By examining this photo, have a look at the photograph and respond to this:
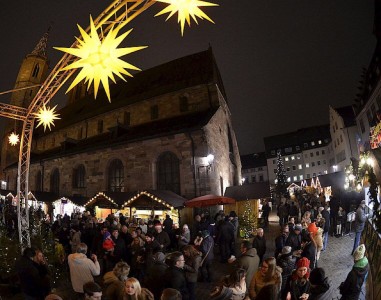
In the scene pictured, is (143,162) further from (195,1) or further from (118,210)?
(195,1)

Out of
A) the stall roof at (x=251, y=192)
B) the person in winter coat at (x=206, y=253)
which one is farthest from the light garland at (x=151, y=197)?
the person in winter coat at (x=206, y=253)

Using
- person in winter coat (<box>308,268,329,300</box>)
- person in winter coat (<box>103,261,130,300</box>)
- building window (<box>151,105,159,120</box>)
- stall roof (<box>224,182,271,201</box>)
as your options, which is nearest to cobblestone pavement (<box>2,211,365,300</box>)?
person in winter coat (<box>308,268,329,300</box>)

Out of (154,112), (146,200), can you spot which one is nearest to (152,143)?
(154,112)

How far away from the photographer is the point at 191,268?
5.85m

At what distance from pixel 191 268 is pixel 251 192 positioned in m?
13.7

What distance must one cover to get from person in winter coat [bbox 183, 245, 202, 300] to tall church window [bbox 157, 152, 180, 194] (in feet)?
46.3

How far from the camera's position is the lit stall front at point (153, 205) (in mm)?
16359

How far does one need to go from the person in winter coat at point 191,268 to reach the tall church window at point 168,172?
14113mm

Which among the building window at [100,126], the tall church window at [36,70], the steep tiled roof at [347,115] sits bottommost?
the building window at [100,126]

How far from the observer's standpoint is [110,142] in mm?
23188

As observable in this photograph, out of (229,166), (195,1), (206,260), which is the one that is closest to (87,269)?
(206,260)

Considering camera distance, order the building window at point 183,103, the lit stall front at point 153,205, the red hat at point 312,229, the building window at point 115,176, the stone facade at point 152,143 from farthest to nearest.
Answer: the building window at point 183,103, the building window at point 115,176, the stone facade at point 152,143, the lit stall front at point 153,205, the red hat at point 312,229

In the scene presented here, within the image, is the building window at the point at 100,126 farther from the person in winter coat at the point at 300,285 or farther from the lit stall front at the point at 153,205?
the person in winter coat at the point at 300,285

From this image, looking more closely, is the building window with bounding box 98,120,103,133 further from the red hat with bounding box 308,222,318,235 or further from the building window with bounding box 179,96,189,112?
the red hat with bounding box 308,222,318,235
